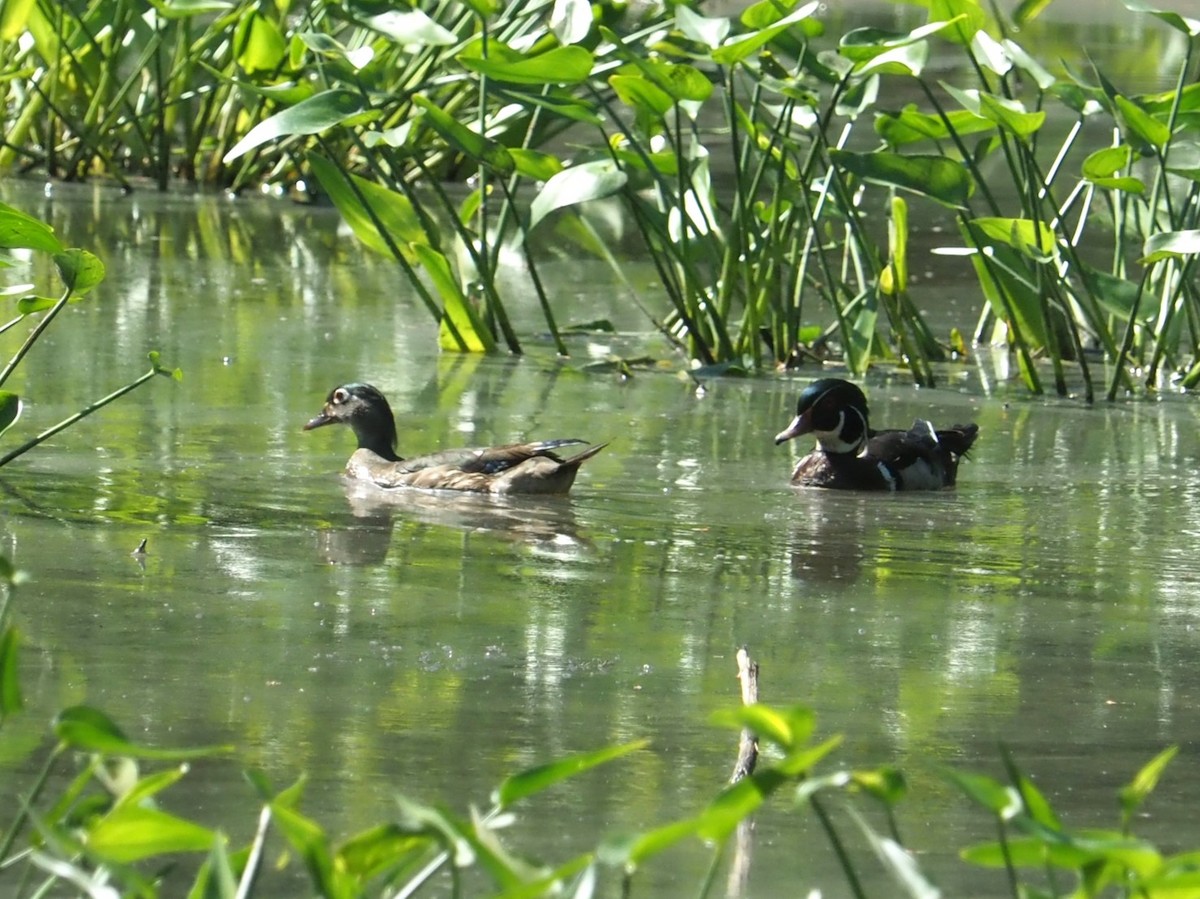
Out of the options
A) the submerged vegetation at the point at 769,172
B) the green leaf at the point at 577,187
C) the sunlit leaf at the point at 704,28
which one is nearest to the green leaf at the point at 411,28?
the submerged vegetation at the point at 769,172

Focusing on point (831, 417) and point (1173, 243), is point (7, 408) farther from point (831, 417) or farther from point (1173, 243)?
point (1173, 243)

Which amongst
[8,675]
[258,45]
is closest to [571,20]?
[258,45]

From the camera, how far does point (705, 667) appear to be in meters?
4.05

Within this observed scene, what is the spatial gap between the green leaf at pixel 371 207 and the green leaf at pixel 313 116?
2.54ft

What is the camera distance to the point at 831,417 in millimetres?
6355

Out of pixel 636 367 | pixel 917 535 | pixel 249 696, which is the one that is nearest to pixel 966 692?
pixel 249 696

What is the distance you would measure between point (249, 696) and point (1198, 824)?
4.89ft

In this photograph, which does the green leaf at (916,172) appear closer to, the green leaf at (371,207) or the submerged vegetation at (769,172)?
the submerged vegetation at (769,172)

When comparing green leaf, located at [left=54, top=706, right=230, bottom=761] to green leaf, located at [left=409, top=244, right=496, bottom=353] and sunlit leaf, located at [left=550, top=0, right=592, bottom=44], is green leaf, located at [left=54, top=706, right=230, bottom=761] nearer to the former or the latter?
sunlit leaf, located at [left=550, top=0, right=592, bottom=44]

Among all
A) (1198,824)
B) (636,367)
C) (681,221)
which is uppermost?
(681,221)

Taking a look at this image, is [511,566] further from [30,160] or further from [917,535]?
[30,160]

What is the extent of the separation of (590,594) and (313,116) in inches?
98.5

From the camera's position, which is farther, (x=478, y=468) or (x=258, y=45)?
(x=258, y=45)

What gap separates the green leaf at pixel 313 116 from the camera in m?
6.54
